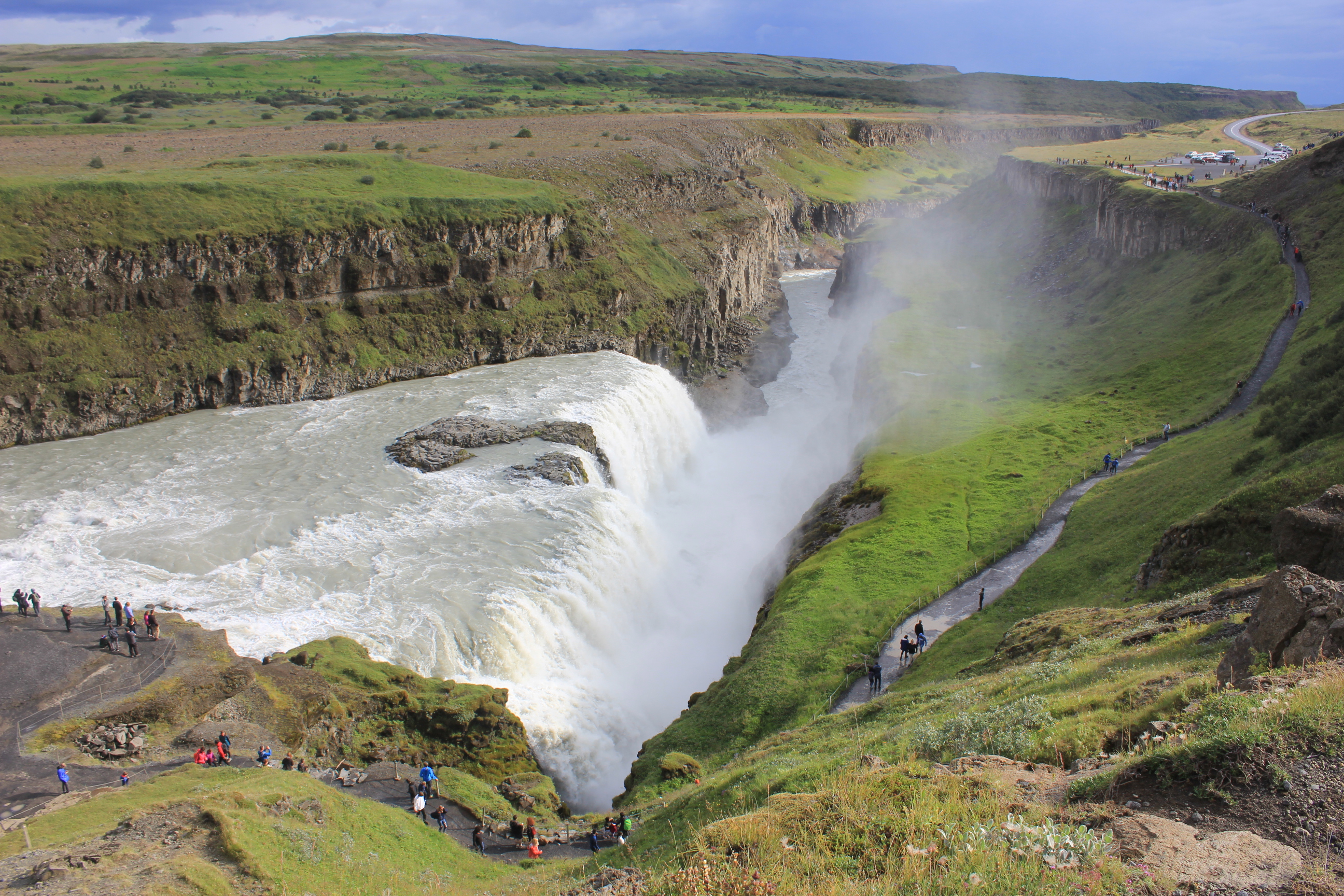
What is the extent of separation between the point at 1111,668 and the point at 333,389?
48.6 meters

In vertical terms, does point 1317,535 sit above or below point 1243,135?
below

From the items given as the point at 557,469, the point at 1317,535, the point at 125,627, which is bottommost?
the point at 125,627

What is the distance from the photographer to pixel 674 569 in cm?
4375

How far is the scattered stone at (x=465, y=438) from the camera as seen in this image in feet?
143

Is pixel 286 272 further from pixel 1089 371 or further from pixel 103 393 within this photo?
pixel 1089 371

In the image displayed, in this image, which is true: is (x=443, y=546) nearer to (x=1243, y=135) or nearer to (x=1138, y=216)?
(x=1138, y=216)

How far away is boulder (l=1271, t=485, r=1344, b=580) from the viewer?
19016 mm

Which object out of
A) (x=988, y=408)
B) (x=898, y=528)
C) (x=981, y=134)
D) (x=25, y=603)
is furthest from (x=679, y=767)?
(x=981, y=134)

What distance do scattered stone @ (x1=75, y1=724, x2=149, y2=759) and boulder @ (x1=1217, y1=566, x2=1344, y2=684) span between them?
25189mm

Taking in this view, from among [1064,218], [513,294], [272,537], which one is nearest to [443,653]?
[272,537]

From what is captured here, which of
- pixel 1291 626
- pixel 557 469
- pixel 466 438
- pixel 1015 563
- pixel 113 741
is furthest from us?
pixel 466 438

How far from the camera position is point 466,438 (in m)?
46.2

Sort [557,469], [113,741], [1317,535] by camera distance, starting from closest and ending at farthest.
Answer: [1317,535] < [113,741] < [557,469]

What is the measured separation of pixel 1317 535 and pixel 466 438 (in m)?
38.1
